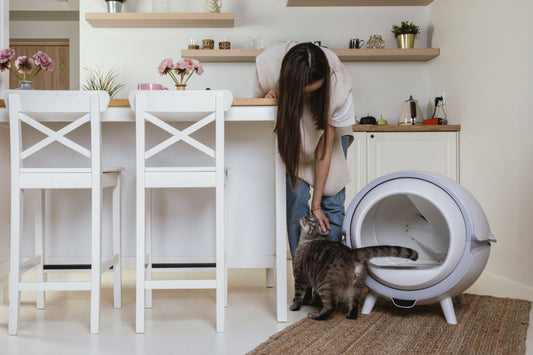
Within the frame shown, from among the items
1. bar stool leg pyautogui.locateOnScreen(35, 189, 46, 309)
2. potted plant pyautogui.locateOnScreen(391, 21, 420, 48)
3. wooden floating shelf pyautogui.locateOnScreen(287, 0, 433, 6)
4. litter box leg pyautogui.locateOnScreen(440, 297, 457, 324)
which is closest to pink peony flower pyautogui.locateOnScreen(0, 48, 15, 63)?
bar stool leg pyautogui.locateOnScreen(35, 189, 46, 309)

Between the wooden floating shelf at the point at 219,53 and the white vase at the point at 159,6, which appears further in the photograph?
the white vase at the point at 159,6

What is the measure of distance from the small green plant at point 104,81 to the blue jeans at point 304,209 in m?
2.64

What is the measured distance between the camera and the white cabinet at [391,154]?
4141mm

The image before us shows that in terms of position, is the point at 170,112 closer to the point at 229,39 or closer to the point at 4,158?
the point at 4,158

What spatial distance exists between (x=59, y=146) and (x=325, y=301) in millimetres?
1494

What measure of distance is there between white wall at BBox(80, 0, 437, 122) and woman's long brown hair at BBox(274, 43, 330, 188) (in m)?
2.60

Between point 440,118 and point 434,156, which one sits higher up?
point 440,118

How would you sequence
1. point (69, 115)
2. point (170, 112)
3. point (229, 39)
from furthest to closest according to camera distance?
point (229, 39) → point (69, 115) → point (170, 112)

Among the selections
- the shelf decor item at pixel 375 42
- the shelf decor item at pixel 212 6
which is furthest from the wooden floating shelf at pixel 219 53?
the shelf decor item at pixel 375 42

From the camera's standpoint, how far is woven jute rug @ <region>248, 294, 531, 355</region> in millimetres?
1857

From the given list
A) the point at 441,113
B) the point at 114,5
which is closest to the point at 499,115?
the point at 441,113

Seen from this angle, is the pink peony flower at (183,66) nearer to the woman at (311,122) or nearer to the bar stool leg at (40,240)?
the woman at (311,122)

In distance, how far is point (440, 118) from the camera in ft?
14.1

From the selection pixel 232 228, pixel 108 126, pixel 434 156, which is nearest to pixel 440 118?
pixel 434 156
